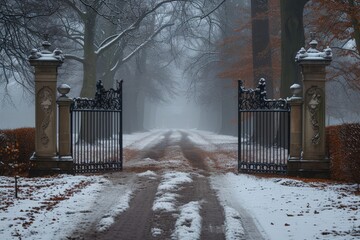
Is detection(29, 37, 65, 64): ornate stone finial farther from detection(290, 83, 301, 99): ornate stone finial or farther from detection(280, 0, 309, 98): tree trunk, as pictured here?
detection(280, 0, 309, 98): tree trunk

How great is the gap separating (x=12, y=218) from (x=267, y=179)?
7111mm

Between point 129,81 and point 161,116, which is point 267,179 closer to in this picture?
point 129,81

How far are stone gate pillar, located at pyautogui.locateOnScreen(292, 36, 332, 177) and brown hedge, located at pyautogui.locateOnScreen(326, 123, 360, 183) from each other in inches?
10.3

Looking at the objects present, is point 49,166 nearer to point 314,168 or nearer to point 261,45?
point 314,168

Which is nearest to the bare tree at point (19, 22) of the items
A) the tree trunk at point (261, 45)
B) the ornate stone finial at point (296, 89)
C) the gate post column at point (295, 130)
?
the ornate stone finial at point (296, 89)

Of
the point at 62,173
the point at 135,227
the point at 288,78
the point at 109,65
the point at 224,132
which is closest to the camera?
the point at 135,227

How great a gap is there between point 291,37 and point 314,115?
18.6 feet

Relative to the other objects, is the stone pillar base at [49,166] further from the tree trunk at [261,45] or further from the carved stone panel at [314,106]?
the tree trunk at [261,45]

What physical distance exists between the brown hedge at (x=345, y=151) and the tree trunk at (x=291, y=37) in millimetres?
5227

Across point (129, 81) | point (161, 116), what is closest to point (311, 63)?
point (129, 81)

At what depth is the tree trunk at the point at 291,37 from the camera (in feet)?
60.8

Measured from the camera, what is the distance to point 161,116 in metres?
130

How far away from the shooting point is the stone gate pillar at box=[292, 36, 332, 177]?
Answer: 1372 centimetres

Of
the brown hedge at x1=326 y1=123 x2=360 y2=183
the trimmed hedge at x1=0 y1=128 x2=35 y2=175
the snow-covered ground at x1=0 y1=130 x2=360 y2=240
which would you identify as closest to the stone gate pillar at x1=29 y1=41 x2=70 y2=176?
the trimmed hedge at x1=0 y1=128 x2=35 y2=175
